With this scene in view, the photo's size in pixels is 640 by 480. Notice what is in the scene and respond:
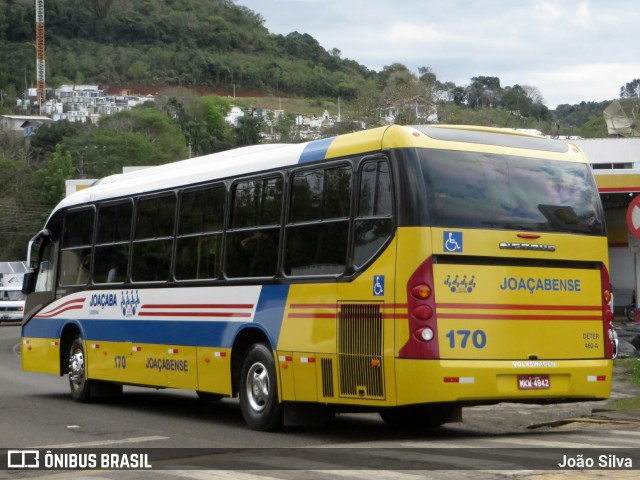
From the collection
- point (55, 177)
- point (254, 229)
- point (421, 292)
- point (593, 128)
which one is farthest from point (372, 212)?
point (593, 128)

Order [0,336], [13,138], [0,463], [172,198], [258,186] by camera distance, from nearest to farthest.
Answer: [0,463] < [258,186] < [172,198] < [0,336] < [13,138]

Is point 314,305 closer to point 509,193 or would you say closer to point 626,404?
point 509,193

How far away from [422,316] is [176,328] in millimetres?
4990

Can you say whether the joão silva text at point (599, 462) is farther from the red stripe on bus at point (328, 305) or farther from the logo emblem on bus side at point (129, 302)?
the logo emblem on bus side at point (129, 302)

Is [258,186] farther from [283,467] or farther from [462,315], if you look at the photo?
[283,467]

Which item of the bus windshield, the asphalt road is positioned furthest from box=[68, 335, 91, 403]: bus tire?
the bus windshield

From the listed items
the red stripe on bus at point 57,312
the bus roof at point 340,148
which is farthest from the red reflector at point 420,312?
the red stripe on bus at point 57,312

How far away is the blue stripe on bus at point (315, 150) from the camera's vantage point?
515 inches

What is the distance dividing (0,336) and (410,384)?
1407 inches

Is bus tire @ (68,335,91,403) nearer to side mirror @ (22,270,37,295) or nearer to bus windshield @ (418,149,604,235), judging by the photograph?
side mirror @ (22,270,37,295)

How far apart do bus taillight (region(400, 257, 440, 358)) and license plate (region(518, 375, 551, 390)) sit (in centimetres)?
103

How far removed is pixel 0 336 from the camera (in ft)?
147

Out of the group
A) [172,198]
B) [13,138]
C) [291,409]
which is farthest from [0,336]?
→ [13,138]

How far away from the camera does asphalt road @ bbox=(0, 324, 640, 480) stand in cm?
1016
